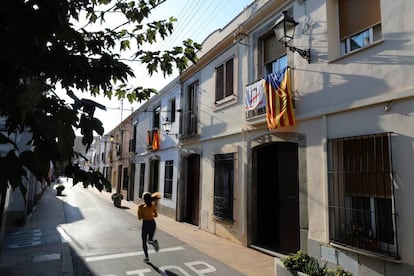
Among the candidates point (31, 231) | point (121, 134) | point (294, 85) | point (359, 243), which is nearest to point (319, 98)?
point (294, 85)

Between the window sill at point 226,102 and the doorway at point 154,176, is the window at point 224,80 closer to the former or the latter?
the window sill at point 226,102

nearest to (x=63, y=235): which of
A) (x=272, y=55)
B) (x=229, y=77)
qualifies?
(x=229, y=77)

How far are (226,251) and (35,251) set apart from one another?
14.9 ft

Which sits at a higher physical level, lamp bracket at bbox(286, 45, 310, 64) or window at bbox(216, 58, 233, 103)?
window at bbox(216, 58, 233, 103)

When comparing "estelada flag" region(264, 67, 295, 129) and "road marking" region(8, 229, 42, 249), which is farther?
"road marking" region(8, 229, 42, 249)

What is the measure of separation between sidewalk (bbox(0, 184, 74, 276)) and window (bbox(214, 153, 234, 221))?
422cm

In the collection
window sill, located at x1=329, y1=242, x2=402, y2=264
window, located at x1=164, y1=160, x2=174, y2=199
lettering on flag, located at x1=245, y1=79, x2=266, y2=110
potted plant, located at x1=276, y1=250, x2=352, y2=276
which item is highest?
lettering on flag, located at x1=245, y1=79, x2=266, y2=110

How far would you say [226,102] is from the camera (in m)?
9.67

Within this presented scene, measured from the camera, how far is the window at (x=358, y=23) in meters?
5.39

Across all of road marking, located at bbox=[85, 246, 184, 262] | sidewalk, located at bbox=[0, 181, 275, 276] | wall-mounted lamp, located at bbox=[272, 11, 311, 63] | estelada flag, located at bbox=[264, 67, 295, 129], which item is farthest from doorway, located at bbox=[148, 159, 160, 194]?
wall-mounted lamp, located at bbox=[272, 11, 311, 63]

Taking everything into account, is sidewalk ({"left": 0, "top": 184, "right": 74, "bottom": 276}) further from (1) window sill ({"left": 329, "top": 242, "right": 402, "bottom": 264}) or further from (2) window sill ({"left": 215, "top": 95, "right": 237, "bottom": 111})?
(2) window sill ({"left": 215, "top": 95, "right": 237, "bottom": 111})

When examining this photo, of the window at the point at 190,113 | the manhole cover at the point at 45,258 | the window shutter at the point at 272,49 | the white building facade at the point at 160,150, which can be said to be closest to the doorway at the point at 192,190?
the white building facade at the point at 160,150

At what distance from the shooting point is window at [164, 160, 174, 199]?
1399 cm

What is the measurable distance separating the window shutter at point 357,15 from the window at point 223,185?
4.50 meters
